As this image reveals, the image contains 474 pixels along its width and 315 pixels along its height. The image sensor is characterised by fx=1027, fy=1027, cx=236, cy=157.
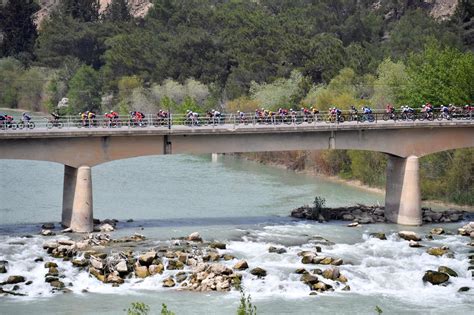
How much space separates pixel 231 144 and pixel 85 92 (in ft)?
233

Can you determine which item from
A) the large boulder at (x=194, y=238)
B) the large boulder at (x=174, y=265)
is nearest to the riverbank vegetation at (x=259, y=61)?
the large boulder at (x=194, y=238)

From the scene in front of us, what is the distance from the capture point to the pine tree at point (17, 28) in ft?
534

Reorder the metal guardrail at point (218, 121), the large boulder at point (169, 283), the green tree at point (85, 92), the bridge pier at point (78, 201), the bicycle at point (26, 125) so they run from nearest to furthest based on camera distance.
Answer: the large boulder at point (169, 283), the bridge pier at point (78, 201), the bicycle at point (26, 125), the metal guardrail at point (218, 121), the green tree at point (85, 92)

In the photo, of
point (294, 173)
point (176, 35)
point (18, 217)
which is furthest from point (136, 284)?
point (176, 35)

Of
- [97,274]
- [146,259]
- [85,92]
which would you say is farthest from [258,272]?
[85,92]

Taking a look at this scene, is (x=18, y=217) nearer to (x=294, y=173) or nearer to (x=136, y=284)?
(x=136, y=284)

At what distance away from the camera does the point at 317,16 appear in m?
141

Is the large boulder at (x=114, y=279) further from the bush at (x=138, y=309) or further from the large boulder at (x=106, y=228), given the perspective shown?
the large boulder at (x=106, y=228)

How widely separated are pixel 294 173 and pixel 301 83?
18.4 m

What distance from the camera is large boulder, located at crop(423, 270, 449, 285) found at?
176 feet

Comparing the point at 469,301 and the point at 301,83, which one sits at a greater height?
the point at 301,83

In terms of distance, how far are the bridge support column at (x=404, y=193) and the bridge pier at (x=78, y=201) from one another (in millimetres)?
20466

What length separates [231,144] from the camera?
66312 mm

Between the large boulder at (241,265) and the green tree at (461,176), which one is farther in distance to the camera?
the green tree at (461,176)
